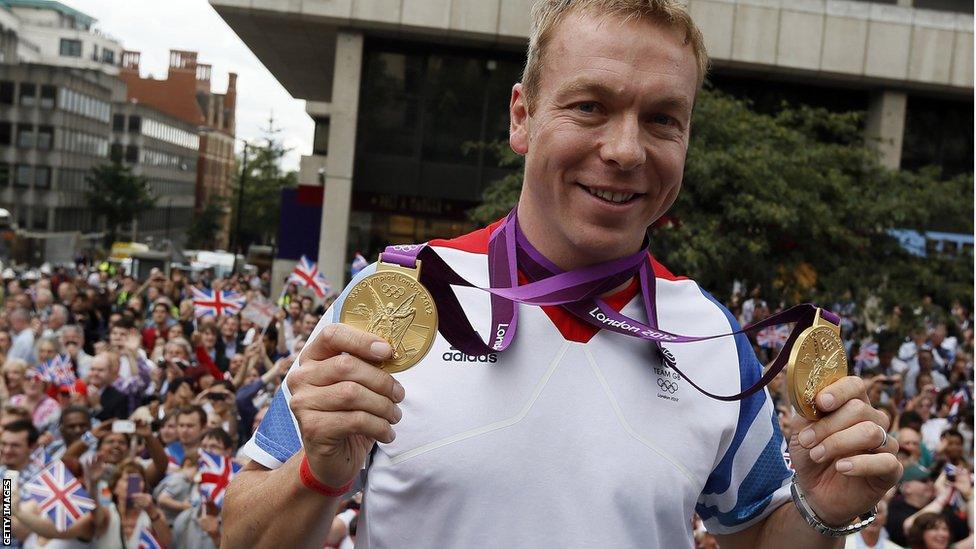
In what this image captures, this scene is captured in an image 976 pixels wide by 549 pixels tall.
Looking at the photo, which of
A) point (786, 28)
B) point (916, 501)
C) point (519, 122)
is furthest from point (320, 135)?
point (519, 122)

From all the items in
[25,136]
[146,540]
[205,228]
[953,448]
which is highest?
[25,136]

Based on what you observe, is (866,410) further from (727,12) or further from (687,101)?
(727,12)

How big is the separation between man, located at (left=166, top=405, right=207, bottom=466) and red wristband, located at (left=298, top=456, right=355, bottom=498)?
256 inches

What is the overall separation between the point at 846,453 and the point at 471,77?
2502 cm

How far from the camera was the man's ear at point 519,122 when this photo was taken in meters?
2.27

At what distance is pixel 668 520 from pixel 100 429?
694 centimetres

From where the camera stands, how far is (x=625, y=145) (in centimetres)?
204

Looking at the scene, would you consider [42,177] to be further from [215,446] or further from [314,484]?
[314,484]

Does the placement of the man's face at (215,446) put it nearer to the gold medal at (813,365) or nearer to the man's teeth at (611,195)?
the man's teeth at (611,195)

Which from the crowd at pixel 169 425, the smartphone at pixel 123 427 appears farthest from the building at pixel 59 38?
the smartphone at pixel 123 427

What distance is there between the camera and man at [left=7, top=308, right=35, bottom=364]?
12172 millimetres

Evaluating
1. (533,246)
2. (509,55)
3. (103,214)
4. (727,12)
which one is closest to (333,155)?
(509,55)

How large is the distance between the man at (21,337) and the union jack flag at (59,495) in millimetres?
6230

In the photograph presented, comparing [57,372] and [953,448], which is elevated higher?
[953,448]
